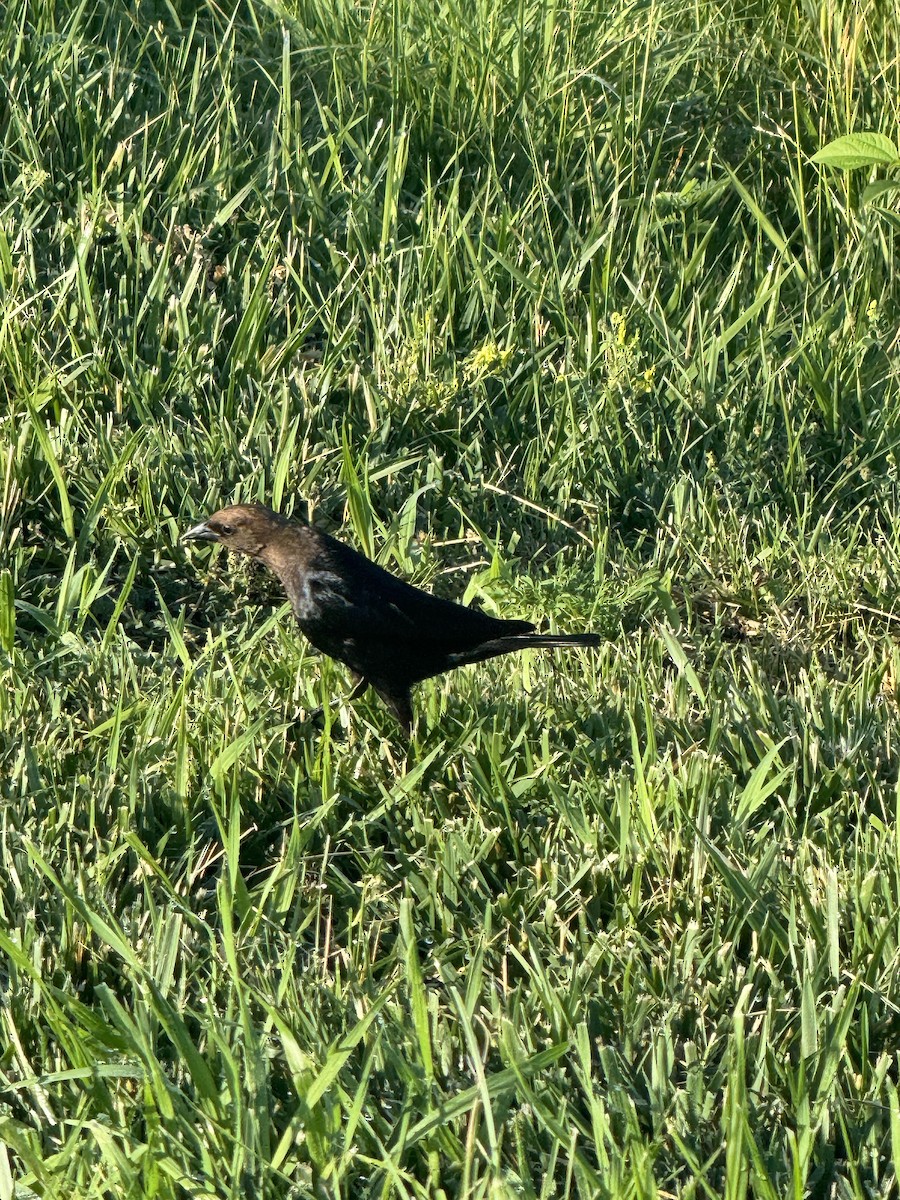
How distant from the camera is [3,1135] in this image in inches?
86.0

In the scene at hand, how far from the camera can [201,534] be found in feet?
12.4

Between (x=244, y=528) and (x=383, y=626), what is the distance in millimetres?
514

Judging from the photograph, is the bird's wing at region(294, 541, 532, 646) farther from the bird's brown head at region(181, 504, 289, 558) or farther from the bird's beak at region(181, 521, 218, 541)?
the bird's beak at region(181, 521, 218, 541)

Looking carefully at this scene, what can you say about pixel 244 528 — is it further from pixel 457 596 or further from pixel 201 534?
pixel 457 596

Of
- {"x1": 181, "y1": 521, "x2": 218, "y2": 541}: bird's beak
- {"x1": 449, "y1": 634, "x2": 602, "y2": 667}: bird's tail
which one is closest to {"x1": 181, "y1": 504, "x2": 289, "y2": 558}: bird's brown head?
{"x1": 181, "y1": 521, "x2": 218, "y2": 541}: bird's beak

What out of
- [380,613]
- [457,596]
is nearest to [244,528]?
[380,613]

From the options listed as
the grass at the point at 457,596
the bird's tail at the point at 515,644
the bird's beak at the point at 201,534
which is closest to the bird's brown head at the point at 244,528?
the bird's beak at the point at 201,534

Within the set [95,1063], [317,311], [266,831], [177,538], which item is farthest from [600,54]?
[95,1063]

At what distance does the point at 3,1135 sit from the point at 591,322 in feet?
9.89

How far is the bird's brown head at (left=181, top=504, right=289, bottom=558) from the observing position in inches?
144

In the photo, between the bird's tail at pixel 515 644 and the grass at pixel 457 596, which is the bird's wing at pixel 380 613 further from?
the grass at pixel 457 596

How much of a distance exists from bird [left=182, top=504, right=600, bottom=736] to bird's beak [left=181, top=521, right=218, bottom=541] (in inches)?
9.5

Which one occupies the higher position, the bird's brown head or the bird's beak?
the bird's brown head

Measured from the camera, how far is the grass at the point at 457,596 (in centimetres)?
234
